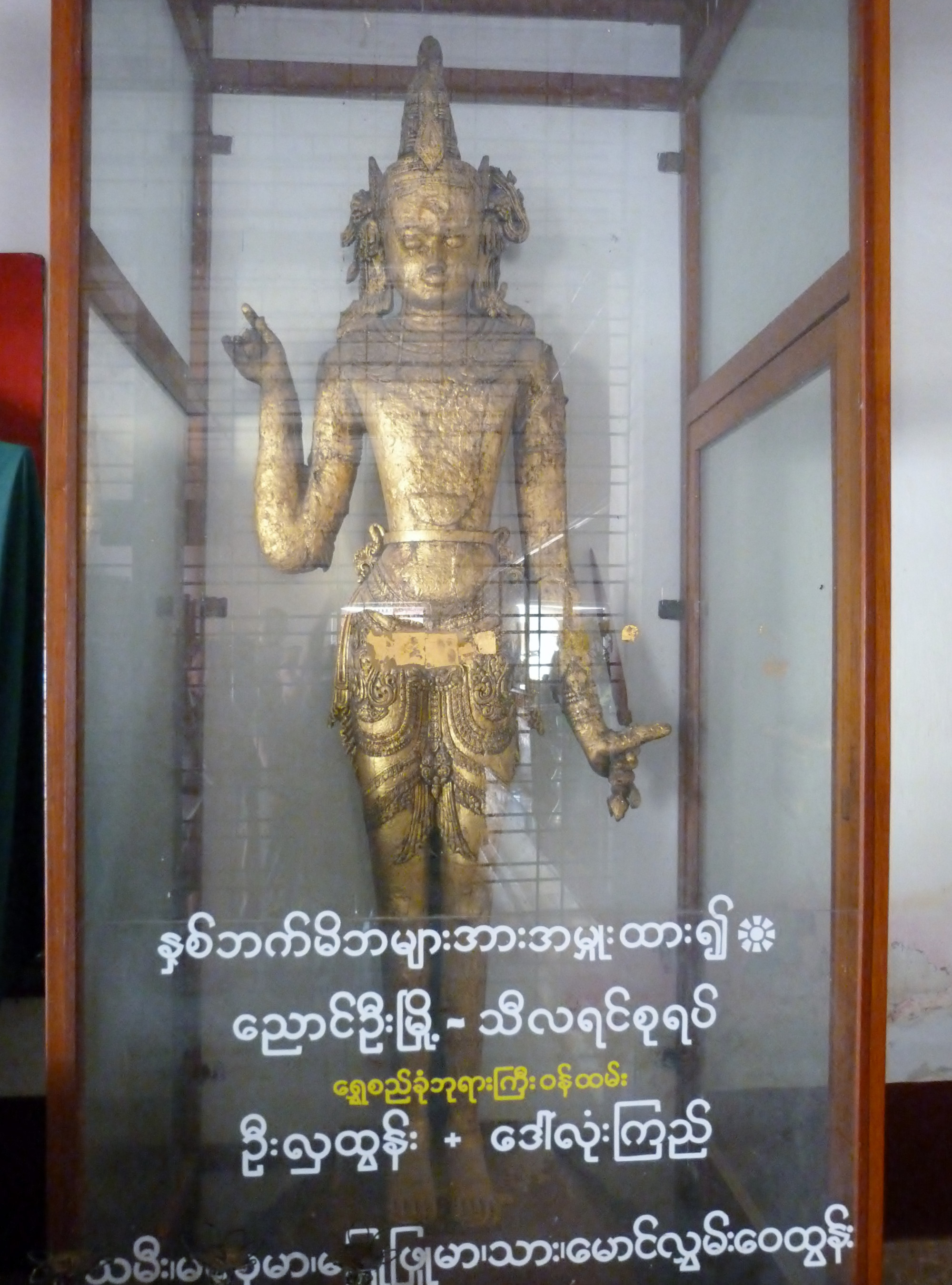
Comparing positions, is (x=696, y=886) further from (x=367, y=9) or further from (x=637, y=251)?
(x=367, y=9)

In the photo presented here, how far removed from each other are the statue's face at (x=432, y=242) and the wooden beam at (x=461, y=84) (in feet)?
0.54

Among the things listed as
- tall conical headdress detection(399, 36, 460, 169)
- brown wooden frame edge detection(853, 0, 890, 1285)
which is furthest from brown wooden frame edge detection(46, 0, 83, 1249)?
brown wooden frame edge detection(853, 0, 890, 1285)

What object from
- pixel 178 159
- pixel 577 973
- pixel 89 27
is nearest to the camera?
pixel 89 27

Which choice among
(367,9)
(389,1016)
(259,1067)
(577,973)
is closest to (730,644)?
(577,973)

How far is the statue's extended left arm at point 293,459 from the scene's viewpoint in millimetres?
1838

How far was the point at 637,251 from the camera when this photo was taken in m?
1.96

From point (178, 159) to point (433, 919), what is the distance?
50.2 inches

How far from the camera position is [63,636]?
1.52 metres

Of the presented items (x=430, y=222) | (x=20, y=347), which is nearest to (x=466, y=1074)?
(x=430, y=222)

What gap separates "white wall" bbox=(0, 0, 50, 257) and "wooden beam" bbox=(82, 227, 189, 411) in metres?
0.48

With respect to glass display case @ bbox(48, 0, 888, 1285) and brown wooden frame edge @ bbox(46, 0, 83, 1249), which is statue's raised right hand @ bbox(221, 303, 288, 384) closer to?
glass display case @ bbox(48, 0, 888, 1285)

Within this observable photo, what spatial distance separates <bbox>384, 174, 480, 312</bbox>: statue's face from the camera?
1.87 meters

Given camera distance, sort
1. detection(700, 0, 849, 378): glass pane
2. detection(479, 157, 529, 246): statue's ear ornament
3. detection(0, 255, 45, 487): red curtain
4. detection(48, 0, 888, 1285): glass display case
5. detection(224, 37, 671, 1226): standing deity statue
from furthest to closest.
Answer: detection(0, 255, 45, 487): red curtain < detection(479, 157, 529, 246): statue's ear ornament < detection(224, 37, 671, 1226): standing deity statue < detection(700, 0, 849, 378): glass pane < detection(48, 0, 888, 1285): glass display case

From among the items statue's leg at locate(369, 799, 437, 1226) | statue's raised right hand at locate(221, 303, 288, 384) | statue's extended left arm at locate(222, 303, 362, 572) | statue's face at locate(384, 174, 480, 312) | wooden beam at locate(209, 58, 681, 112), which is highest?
wooden beam at locate(209, 58, 681, 112)
